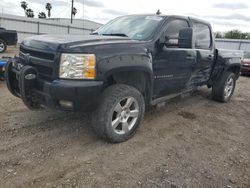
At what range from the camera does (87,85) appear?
2957mm

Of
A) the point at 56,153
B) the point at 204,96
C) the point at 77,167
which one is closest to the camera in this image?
the point at 77,167

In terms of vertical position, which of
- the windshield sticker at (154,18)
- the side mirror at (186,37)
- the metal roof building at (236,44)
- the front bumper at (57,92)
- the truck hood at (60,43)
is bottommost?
the front bumper at (57,92)

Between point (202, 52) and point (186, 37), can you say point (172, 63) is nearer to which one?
point (186, 37)

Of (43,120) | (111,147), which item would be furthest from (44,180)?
(43,120)

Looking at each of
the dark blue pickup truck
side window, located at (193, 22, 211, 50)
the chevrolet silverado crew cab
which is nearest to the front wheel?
the chevrolet silverado crew cab

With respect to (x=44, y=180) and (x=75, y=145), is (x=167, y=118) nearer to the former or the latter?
(x=75, y=145)

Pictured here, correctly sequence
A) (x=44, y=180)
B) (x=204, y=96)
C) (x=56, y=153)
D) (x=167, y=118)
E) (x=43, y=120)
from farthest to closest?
(x=204, y=96) < (x=167, y=118) < (x=43, y=120) < (x=56, y=153) < (x=44, y=180)

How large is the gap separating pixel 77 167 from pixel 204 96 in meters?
4.99

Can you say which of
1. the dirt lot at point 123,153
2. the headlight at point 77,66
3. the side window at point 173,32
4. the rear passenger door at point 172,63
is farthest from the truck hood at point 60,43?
the dirt lot at point 123,153

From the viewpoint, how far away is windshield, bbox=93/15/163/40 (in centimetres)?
398

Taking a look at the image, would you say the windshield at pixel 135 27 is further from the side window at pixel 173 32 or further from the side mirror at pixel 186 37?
the side mirror at pixel 186 37

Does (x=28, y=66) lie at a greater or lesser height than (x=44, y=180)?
greater

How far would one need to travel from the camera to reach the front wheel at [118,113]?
3248 mm

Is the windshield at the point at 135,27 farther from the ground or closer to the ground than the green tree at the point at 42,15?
closer to the ground
